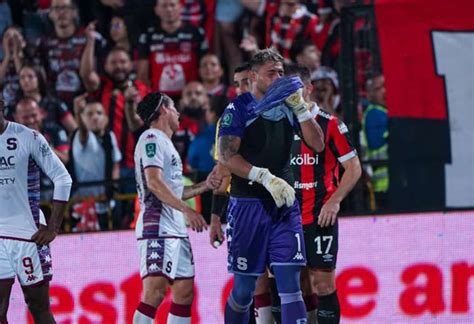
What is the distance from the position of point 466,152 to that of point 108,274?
3.56m

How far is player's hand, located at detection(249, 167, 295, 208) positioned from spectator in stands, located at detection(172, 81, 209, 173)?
4831mm

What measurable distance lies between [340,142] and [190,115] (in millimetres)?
4276

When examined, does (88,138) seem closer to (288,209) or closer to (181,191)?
(181,191)

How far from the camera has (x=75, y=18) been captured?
1522 cm

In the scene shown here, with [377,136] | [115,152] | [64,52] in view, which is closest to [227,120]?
[377,136]

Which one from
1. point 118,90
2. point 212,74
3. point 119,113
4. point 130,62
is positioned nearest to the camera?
point 119,113

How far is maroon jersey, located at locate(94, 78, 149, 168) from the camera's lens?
14.1 meters

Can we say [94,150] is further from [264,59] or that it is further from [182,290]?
[264,59]

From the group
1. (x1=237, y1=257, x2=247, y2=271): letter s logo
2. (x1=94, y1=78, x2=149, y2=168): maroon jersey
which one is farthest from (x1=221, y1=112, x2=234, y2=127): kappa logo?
(x1=94, y1=78, x2=149, y2=168): maroon jersey

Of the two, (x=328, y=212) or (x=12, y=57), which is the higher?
(x=12, y=57)

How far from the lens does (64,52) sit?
15.2 meters

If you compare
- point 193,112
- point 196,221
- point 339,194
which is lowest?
point 196,221

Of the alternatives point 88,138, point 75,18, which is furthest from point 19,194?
point 75,18

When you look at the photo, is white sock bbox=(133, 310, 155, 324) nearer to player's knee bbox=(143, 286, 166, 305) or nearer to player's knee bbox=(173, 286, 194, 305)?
player's knee bbox=(143, 286, 166, 305)
